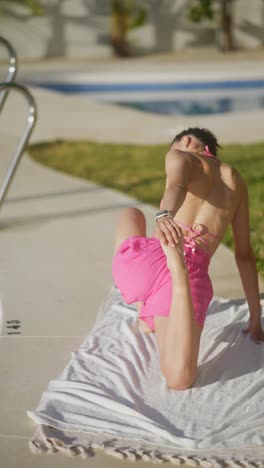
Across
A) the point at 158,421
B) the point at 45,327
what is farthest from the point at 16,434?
the point at 45,327

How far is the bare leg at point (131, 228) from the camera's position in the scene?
3658 mm

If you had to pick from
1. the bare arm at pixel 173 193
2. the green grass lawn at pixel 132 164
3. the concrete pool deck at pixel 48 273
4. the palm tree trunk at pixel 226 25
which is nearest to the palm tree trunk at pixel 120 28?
the palm tree trunk at pixel 226 25

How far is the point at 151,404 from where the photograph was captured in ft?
9.84

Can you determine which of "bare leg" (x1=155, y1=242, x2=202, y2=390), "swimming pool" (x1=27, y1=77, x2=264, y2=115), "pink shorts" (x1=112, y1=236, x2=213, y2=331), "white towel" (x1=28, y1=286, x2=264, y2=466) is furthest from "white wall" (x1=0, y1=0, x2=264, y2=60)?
"bare leg" (x1=155, y1=242, x2=202, y2=390)

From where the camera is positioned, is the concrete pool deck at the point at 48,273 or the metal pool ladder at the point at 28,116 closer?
the concrete pool deck at the point at 48,273

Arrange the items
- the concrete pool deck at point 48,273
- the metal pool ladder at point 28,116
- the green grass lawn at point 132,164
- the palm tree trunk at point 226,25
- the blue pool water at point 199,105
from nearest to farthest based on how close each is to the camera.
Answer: the concrete pool deck at point 48,273
the metal pool ladder at point 28,116
the green grass lawn at point 132,164
the blue pool water at point 199,105
the palm tree trunk at point 226,25

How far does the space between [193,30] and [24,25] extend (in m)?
3.57

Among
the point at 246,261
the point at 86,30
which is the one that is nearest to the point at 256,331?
the point at 246,261

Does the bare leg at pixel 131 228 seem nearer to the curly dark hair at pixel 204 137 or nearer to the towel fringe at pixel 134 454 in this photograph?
the curly dark hair at pixel 204 137

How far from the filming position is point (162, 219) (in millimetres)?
2812

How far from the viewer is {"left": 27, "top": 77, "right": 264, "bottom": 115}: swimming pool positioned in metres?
12.6

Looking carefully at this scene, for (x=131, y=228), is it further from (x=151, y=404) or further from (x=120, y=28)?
(x=120, y=28)

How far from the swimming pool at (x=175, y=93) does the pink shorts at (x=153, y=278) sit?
29.5 feet

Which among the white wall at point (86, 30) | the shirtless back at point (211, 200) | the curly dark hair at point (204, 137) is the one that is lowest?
the white wall at point (86, 30)
